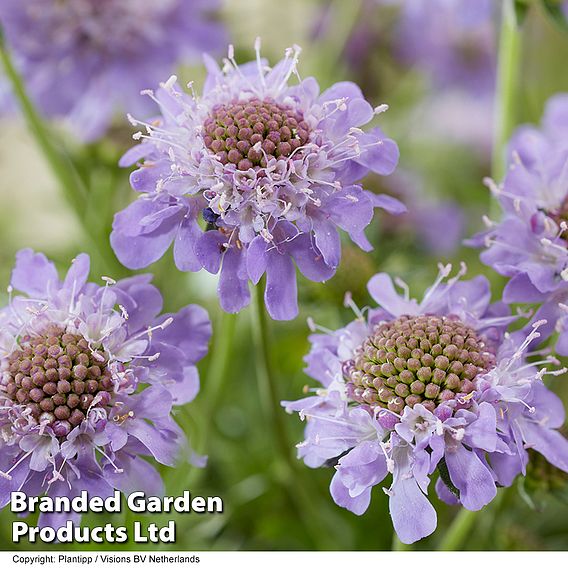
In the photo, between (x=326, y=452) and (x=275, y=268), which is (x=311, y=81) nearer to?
(x=275, y=268)

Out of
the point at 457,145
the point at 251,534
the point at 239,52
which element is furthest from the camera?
the point at 457,145

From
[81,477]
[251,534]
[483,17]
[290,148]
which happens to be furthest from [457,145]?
[81,477]

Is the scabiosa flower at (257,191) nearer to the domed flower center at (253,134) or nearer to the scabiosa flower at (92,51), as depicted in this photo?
the domed flower center at (253,134)

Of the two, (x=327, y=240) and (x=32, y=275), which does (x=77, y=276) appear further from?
(x=327, y=240)

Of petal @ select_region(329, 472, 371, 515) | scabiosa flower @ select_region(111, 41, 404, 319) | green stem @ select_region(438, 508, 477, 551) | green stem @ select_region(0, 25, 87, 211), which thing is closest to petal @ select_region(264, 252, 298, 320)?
scabiosa flower @ select_region(111, 41, 404, 319)

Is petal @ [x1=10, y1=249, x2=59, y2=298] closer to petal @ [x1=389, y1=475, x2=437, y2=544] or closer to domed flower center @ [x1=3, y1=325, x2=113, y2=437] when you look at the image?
domed flower center @ [x1=3, y1=325, x2=113, y2=437]

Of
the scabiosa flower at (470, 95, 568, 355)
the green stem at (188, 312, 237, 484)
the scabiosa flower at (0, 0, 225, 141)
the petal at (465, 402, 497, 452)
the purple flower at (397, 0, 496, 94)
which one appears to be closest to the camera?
the petal at (465, 402, 497, 452)

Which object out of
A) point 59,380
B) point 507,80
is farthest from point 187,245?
point 507,80
